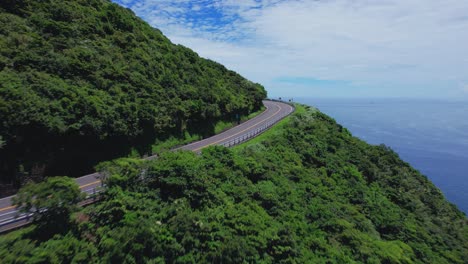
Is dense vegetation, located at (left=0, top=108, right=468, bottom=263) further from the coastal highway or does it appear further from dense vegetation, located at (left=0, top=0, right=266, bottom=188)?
dense vegetation, located at (left=0, top=0, right=266, bottom=188)

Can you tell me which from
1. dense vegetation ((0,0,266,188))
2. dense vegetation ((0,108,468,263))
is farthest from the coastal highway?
dense vegetation ((0,0,266,188))

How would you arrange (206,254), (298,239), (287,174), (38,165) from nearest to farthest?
1. (206,254)
2. (298,239)
3. (38,165)
4. (287,174)

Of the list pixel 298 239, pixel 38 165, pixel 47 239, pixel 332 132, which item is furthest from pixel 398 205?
pixel 38 165

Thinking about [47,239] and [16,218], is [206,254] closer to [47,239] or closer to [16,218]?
[47,239]

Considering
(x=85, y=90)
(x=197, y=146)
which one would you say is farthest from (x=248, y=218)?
(x=85, y=90)

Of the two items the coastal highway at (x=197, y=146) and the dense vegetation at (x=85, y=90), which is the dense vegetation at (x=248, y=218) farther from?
the dense vegetation at (x=85, y=90)

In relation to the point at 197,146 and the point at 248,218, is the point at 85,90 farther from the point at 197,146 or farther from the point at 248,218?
the point at 248,218
